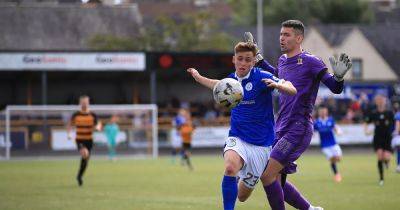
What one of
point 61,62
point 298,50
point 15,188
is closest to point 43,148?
point 61,62

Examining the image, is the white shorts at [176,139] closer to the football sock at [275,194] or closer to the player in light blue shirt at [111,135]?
the player in light blue shirt at [111,135]

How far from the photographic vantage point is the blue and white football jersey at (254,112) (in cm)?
1132

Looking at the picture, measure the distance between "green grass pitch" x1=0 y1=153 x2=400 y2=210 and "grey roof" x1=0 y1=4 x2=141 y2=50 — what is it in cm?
3164

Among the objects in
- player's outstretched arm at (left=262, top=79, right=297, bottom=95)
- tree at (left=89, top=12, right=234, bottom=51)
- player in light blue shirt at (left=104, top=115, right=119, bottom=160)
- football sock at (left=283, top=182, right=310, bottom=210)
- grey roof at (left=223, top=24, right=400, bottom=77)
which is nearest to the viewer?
player's outstretched arm at (left=262, top=79, right=297, bottom=95)

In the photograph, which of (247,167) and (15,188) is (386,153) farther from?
(247,167)

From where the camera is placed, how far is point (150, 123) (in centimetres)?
4038

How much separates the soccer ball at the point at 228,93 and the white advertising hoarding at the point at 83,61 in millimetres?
31247

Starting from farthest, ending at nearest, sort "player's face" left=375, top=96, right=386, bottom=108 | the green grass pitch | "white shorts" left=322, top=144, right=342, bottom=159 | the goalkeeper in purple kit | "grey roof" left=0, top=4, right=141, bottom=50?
"grey roof" left=0, top=4, right=141, bottom=50 < "white shorts" left=322, top=144, right=342, bottom=159 < "player's face" left=375, top=96, right=386, bottom=108 < the green grass pitch < the goalkeeper in purple kit

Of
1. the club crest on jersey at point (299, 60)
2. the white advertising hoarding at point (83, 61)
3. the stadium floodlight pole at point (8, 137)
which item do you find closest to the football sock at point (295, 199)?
the club crest on jersey at point (299, 60)

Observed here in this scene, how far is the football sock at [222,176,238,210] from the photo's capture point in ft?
36.6

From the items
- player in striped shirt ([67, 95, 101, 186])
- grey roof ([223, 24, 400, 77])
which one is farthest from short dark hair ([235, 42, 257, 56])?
grey roof ([223, 24, 400, 77])

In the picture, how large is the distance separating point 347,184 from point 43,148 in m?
20.0

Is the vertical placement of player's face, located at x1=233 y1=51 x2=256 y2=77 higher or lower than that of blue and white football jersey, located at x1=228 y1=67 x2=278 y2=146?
higher

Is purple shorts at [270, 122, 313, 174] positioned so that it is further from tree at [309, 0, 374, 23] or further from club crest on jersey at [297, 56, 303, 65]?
tree at [309, 0, 374, 23]
